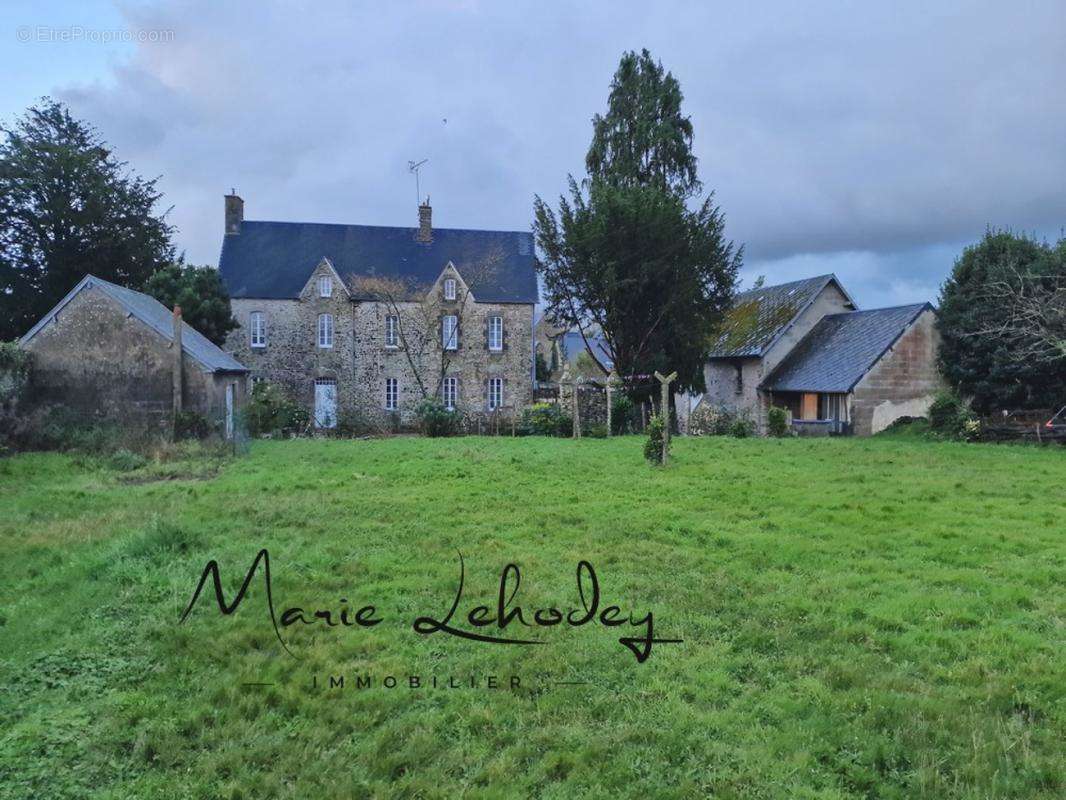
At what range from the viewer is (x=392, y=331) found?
34.8 metres

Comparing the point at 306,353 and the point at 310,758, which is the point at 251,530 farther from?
the point at 306,353

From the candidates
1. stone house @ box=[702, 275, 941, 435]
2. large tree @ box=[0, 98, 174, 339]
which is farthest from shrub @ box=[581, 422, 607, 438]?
large tree @ box=[0, 98, 174, 339]

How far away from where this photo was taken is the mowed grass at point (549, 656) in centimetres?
402

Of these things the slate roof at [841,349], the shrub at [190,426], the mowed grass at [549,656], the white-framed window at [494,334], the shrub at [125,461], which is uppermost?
the white-framed window at [494,334]

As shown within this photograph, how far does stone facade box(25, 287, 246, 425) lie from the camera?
66.1ft

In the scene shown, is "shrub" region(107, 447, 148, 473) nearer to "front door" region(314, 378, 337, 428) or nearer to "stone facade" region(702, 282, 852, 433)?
"front door" region(314, 378, 337, 428)

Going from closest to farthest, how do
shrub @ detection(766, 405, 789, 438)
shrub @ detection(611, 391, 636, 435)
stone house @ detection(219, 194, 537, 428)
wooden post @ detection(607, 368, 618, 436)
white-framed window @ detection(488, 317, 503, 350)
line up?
wooden post @ detection(607, 368, 618, 436) → shrub @ detection(766, 405, 789, 438) → shrub @ detection(611, 391, 636, 435) → stone house @ detection(219, 194, 537, 428) → white-framed window @ detection(488, 317, 503, 350)

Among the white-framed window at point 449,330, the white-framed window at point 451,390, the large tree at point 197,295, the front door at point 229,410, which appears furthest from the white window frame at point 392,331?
the front door at point 229,410

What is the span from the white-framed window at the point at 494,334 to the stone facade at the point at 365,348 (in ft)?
0.89

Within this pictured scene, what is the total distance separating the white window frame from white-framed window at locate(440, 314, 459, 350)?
2.28 m

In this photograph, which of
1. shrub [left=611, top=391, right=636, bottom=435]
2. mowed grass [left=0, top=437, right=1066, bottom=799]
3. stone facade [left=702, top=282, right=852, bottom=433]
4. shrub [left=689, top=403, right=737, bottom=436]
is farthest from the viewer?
stone facade [left=702, top=282, right=852, bottom=433]

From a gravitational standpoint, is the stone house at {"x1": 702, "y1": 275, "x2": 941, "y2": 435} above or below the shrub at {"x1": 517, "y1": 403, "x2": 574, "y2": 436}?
above

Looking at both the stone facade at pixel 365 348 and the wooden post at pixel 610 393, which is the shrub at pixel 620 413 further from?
the stone facade at pixel 365 348

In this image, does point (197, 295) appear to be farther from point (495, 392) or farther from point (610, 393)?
point (610, 393)
